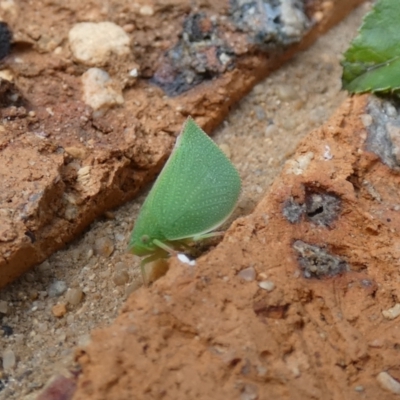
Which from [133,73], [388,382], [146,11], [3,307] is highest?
[146,11]

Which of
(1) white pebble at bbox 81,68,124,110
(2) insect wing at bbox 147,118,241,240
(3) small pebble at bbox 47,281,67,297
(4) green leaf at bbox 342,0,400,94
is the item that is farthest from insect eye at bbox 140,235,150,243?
(4) green leaf at bbox 342,0,400,94

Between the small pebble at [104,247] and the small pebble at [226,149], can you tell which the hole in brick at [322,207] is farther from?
the small pebble at [104,247]

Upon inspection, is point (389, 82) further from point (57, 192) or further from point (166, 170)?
point (57, 192)

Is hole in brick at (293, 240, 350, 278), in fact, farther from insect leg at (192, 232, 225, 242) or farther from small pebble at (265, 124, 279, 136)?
small pebble at (265, 124, 279, 136)

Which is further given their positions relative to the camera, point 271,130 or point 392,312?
point 271,130

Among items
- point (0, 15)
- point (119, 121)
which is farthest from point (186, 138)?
point (0, 15)

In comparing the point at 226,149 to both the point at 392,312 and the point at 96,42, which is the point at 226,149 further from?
the point at 392,312

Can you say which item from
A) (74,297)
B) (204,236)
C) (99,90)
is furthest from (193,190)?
(99,90)

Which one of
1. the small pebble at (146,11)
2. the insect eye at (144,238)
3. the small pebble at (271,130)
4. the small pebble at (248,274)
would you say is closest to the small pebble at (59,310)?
the insect eye at (144,238)
